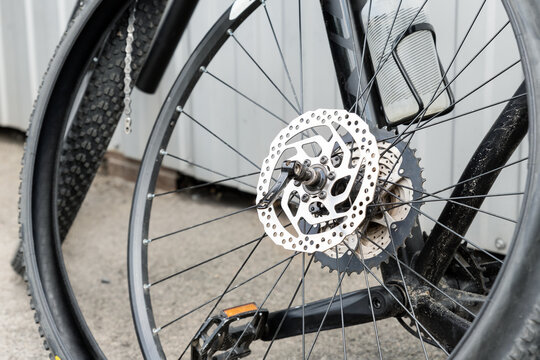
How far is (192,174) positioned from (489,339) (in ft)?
6.86

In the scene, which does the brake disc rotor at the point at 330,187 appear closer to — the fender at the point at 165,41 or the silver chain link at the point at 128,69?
the silver chain link at the point at 128,69

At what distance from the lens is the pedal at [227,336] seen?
1576mm

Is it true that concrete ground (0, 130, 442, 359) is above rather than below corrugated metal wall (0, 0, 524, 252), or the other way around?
below

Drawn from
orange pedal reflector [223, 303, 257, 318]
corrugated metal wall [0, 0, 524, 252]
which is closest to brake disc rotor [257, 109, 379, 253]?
orange pedal reflector [223, 303, 257, 318]

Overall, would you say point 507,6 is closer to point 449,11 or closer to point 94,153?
point 449,11

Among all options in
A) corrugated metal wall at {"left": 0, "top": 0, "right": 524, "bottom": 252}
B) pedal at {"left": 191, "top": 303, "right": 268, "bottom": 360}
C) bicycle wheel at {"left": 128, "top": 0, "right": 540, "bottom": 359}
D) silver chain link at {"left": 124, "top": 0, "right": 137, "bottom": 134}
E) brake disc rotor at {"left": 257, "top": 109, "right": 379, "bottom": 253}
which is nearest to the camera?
bicycle wheel at {"left": 128, "top": 0, "right": 540, "bottom": 359}

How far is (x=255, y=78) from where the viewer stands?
9.12 feet

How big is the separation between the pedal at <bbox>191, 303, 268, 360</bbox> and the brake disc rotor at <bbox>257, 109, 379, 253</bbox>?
0.22 meters

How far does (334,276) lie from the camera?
2.40 m

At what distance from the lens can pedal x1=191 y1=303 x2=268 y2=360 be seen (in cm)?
158

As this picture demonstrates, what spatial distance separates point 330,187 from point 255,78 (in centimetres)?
140

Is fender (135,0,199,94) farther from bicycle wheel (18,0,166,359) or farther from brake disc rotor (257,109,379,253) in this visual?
brake disc rotor (257,109,379,253)

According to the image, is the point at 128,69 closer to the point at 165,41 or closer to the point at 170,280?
the point at 165,41

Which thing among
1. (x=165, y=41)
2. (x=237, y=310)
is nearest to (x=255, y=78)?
(x=165, y=41)
